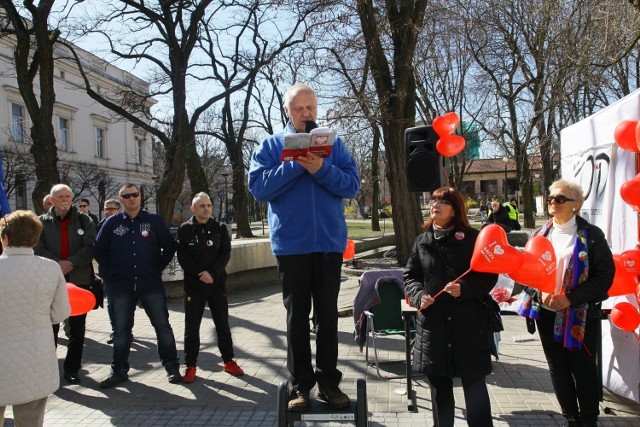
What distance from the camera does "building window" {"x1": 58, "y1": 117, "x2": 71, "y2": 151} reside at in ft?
148

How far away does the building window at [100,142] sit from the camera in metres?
50.7

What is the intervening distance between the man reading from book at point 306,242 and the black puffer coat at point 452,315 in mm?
659

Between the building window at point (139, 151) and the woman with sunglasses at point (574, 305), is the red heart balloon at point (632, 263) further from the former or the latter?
the building window at point (139, 151)

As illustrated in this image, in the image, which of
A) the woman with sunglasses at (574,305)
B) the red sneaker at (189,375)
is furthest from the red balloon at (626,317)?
the red sneaker at (189,375)

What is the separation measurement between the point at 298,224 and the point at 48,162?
1120 cm

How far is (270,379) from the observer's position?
577 cm

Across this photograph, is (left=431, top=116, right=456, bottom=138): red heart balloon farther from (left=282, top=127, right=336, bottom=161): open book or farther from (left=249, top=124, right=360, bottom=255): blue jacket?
(left=282, top=127, right=336, bottom=161): open book

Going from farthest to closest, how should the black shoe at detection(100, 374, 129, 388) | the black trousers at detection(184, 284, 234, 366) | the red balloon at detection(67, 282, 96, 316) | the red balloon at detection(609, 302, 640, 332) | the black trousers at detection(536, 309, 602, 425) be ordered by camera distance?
the black trousers at detection(184, 284, 234, 366) → the black shoe at detection(100, 374, 129, 388) → the red balloon at detection(609, 302, 640, 332) → the red balloon at detection(67, 282, 96, 316) → the black trousers at detection(536, 309, 602, 425)

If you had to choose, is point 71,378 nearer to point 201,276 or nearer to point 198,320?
point 198,320

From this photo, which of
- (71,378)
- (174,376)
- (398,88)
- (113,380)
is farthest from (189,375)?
(398,88)

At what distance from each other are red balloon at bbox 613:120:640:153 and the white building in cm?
Answer: 2718

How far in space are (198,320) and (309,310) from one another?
2787 millimetres

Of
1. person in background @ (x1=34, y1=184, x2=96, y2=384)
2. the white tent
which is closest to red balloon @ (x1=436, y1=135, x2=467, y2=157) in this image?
the white tent

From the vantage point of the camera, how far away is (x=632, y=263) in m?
4.14
